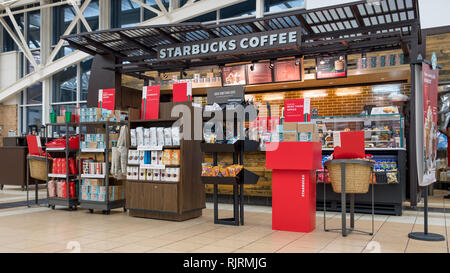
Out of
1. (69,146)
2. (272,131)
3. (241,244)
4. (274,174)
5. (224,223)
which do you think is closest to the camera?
(241,244)

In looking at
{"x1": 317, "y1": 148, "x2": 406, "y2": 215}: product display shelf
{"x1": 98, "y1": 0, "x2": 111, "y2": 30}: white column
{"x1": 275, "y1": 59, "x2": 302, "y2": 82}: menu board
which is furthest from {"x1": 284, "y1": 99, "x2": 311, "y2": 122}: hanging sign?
{"x1": 98, "y1": 0, "x2": 111, "y2": 30}: white column

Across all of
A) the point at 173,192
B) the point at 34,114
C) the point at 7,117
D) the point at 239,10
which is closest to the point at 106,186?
the point at 173,192

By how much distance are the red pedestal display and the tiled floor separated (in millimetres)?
181

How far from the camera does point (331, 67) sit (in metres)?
7.78

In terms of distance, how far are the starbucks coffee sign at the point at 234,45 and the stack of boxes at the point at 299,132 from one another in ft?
4.87

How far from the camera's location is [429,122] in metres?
4.61

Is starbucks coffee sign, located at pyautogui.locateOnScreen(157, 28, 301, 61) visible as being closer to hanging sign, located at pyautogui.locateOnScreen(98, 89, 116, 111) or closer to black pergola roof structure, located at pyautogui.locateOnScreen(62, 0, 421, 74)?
black pergola roof structure, located at pyautogui.locateOnScreen(62, 0, 421, 74)

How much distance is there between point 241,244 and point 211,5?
8.73 m

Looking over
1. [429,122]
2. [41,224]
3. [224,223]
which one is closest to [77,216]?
[41,224]

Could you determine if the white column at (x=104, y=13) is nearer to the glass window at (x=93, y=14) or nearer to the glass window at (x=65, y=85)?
the glass window at (x=93, y=14)

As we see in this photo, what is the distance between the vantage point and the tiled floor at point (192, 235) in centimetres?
421

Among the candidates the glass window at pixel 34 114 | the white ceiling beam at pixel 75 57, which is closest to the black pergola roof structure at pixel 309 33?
the white ceiling beam at pixel 75 57

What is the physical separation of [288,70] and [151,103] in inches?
118

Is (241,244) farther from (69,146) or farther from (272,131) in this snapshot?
(69,146)
